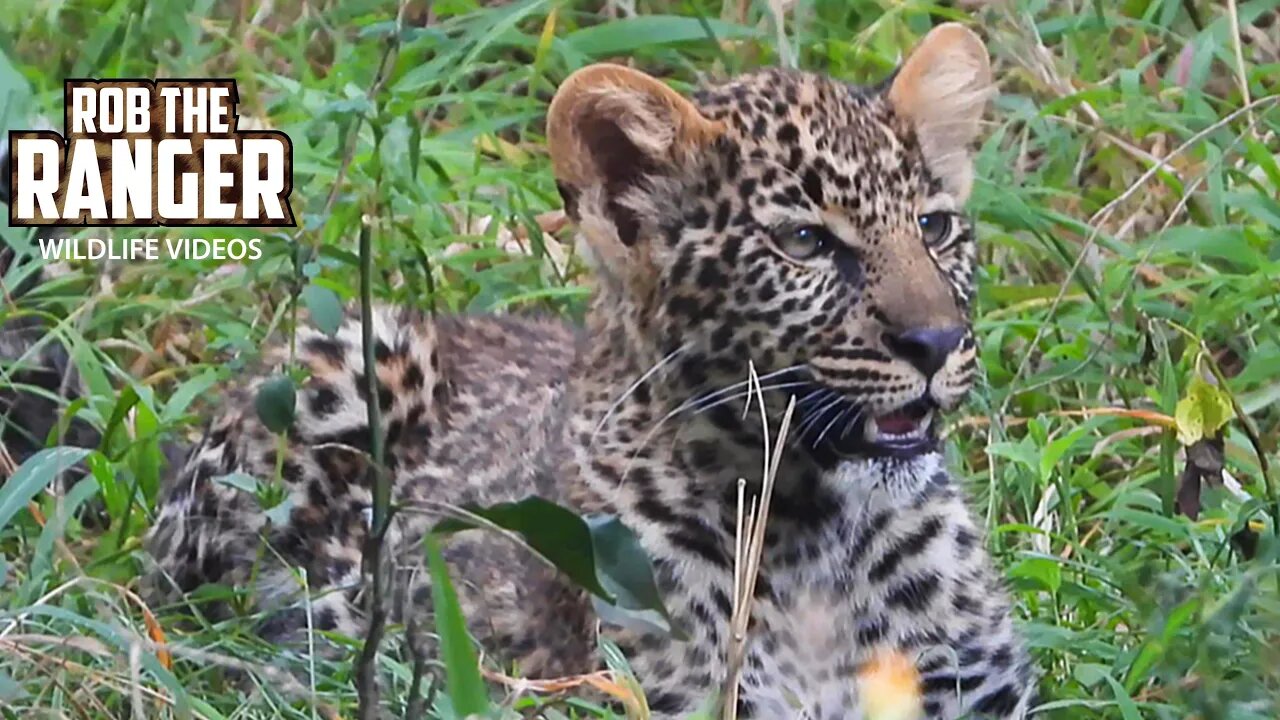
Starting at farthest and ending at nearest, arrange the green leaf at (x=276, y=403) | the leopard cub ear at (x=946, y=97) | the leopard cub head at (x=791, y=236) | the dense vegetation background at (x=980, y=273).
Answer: the leopard cub ear at (x=946, y=97)
the leopard cub head at (x=791, y=236)
the dense vegetation background at (x=980, y=273)
the green leaf at (x=276, y=403)

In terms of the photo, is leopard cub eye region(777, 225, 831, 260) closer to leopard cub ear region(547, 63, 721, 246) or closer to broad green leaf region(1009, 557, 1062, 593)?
leopard cub ear region(547, 63, 721, 246)

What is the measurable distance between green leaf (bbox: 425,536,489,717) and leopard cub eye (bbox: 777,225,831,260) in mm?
1853

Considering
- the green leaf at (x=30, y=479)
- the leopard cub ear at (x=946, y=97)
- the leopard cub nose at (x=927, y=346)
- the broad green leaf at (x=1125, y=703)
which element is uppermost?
the leopard cub ear at (x=946, y=97)

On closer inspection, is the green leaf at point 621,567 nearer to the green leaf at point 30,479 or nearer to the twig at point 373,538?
the twig at point 373,538

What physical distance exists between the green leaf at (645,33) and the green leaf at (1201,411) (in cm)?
309

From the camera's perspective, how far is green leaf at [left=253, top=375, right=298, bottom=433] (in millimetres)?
4391

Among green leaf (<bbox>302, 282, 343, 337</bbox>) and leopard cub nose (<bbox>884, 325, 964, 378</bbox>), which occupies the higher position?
green leaf (<bbox>302, 282, 343, 337</bbox>)

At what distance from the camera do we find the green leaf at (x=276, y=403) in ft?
14.4

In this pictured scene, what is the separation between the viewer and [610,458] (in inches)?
224

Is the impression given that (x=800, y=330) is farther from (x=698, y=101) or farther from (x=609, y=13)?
(x=609, y=13)

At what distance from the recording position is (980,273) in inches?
289

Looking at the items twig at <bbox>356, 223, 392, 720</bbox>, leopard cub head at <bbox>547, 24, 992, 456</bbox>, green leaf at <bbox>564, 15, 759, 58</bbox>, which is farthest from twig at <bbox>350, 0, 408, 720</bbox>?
green leaf at <bbox>564, 15, 759, 58</bbox>

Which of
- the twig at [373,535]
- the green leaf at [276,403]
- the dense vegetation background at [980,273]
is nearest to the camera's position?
the twig at [373,535]

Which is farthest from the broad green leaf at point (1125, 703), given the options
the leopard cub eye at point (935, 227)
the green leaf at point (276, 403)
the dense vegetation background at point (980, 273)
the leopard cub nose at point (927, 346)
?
the green leaf at point (276, 403)
